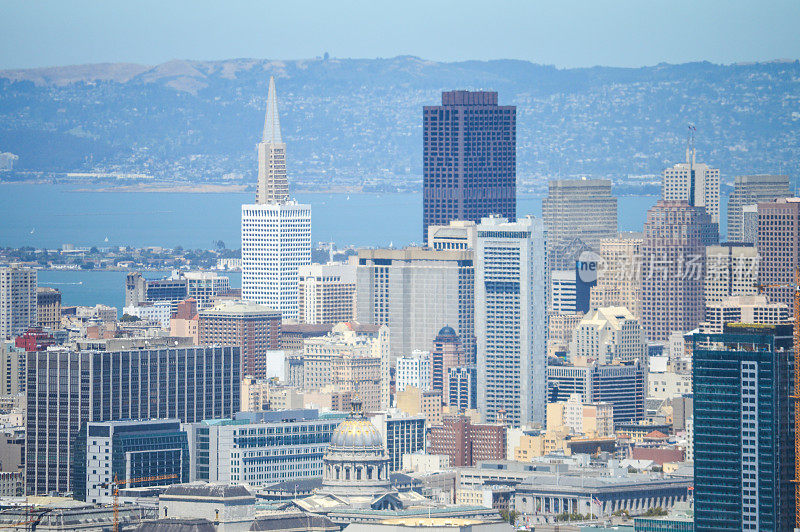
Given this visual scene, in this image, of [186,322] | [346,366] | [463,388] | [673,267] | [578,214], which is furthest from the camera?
[578,214]

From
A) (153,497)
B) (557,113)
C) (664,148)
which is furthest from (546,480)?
(557,113)

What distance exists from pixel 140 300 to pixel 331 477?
78548 mm

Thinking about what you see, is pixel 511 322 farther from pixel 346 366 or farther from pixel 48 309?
pixel 48 309

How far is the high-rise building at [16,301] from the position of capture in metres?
140

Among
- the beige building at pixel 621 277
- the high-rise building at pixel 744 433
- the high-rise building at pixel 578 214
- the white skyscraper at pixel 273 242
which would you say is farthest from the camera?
the high-rise building at pixel 578 214

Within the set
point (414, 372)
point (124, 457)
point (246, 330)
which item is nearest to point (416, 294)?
point (246, 330)

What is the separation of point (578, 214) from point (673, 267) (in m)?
17.4

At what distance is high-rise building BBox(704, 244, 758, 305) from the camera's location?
453 ft

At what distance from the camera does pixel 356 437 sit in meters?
80.8

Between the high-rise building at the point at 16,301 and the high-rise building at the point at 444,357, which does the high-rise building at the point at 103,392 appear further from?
the high-rise building at the point at 16,301

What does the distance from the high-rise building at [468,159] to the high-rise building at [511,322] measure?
34371mm

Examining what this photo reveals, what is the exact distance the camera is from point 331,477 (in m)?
80.6

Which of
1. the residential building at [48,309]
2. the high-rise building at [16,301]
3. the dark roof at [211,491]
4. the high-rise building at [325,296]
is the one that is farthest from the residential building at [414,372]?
the dark roof at [211,491]

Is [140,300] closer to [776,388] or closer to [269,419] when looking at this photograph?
[269,419]
